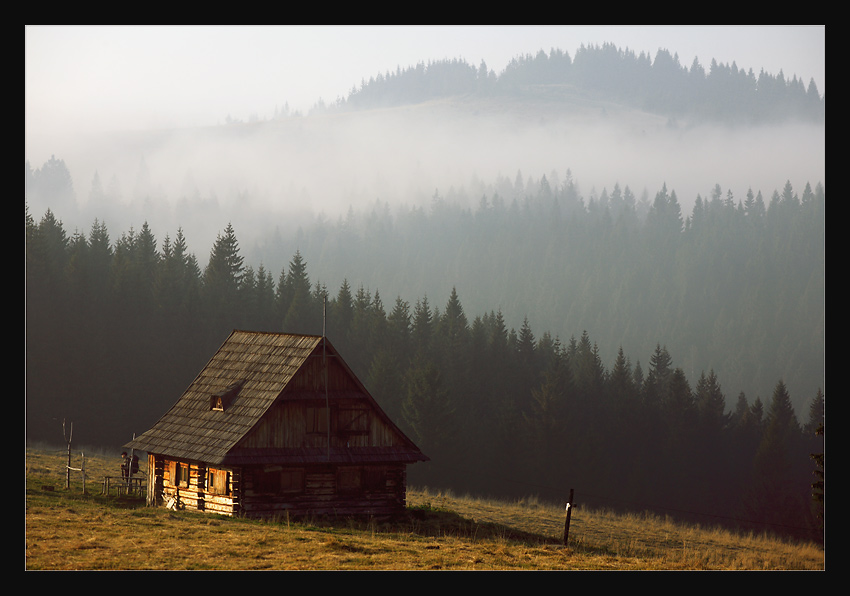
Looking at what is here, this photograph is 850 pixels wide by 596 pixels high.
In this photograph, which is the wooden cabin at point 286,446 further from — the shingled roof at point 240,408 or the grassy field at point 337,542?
the grassy field at point 337,542

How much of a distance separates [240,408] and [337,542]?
9.31 m

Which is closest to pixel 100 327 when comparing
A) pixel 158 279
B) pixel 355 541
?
pixel 158 279

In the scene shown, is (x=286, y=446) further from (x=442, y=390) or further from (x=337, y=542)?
(x=442, y=390)

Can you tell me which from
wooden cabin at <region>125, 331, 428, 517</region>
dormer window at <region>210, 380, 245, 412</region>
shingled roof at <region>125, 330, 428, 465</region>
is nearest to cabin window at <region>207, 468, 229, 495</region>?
wooden cabin at <region>125, 331, 428, 517</region>

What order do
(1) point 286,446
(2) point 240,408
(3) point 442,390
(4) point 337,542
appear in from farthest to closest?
(3) point 442,390 → (2) point 240,408 → (1) point 286,446 → (4) point 337,542

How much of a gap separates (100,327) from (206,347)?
419 inches

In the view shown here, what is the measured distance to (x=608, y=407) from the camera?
10394 cm

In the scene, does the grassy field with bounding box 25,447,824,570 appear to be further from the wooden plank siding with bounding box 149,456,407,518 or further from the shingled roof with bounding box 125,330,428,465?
the shingled roof with bounding box 125,330,428,465

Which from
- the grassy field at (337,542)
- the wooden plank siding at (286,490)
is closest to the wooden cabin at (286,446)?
the wooden plank siding at (286,490)

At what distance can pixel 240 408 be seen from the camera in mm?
33469

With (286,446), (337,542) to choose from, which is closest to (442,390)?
(286,446)

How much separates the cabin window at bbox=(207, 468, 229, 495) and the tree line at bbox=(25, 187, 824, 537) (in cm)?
4028

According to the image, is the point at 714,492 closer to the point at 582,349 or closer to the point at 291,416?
the point at 582,349

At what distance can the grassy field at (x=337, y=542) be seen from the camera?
22375mm
